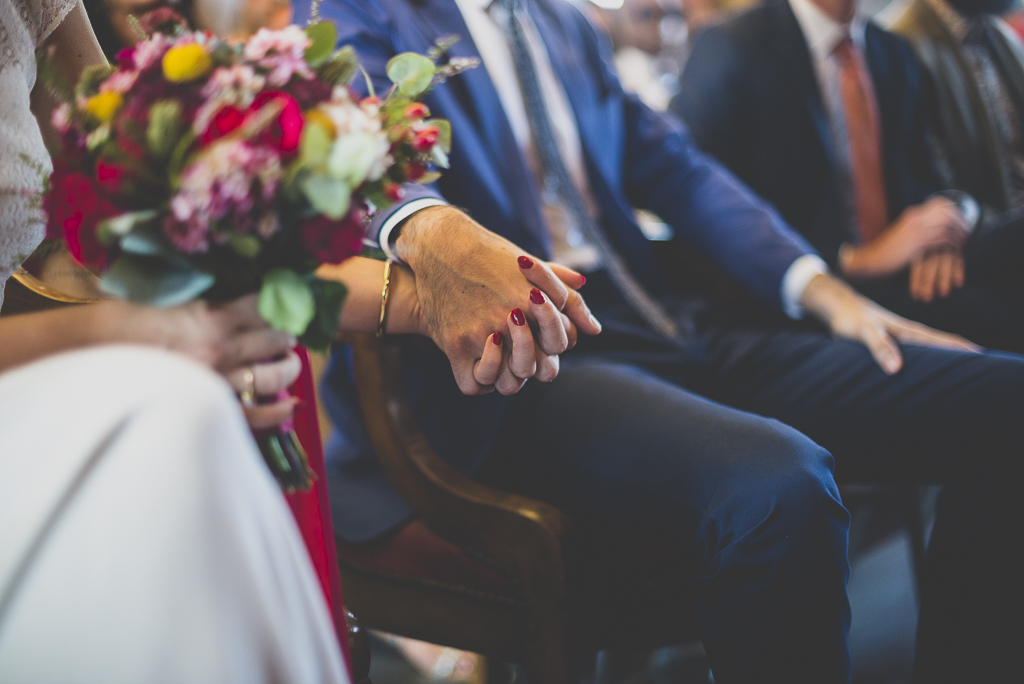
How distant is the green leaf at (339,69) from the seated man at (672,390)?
0.90 ft

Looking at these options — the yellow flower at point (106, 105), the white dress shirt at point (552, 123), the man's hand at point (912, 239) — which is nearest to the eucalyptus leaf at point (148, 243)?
the yellow flower at point (106, 105)

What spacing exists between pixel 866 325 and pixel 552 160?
2.18ft

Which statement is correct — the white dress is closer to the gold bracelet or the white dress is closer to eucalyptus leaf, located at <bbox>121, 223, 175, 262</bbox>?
eucalyptus leaf, located at <bbox>121, 223, 175, 262</bbox>

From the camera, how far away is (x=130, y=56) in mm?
620

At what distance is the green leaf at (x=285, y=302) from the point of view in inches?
22.5

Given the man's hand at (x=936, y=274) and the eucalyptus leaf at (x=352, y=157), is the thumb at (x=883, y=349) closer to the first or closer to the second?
the man's hand at (x=936, y=274)

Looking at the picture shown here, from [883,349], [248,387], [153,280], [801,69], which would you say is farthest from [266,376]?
[801,69]

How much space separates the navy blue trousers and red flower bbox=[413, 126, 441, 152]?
505mm

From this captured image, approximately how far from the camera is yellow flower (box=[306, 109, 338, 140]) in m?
0.55

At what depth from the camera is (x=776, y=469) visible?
0.90 metres

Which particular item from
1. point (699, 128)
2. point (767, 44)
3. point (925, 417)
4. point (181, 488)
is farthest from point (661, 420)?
point (767, 44)

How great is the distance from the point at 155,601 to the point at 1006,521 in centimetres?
120

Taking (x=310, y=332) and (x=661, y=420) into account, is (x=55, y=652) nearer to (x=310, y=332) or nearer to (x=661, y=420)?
(x=310, y=332)

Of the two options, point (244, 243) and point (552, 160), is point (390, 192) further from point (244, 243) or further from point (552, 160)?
point (552, 160)
